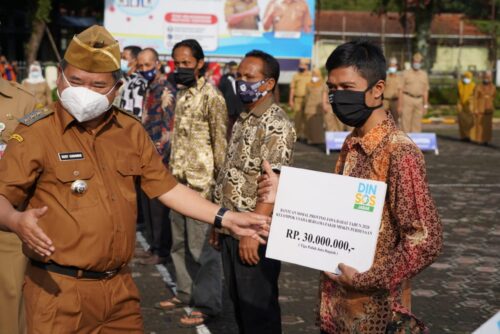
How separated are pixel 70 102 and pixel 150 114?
4466 millimetres

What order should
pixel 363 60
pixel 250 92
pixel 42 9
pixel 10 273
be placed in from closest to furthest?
pixel 363 60
pixel 10 273
pixel 250 92
pixel 42 9

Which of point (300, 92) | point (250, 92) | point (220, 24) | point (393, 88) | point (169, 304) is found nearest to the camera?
point (250, 92)

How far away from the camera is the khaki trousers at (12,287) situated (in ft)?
14.4

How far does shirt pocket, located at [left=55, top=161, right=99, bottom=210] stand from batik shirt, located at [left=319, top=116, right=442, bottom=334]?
3.37 feet

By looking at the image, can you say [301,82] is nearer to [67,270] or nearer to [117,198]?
[117,198]

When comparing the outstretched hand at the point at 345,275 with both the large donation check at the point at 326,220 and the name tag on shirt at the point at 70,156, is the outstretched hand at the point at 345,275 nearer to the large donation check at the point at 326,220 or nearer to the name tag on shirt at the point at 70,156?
the large donation check at the point at 326,220

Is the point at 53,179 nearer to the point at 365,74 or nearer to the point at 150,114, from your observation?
the point at 365,74

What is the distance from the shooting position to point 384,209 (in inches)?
123

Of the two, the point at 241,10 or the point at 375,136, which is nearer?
the point at 375,136

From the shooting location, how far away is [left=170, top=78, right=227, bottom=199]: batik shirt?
6254mm

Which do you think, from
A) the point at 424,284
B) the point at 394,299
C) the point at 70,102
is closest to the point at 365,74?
the point at 394,299

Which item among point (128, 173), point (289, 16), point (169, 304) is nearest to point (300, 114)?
point (289, 16)

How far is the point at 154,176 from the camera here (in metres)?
3.55

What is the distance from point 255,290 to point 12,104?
5.74ft
